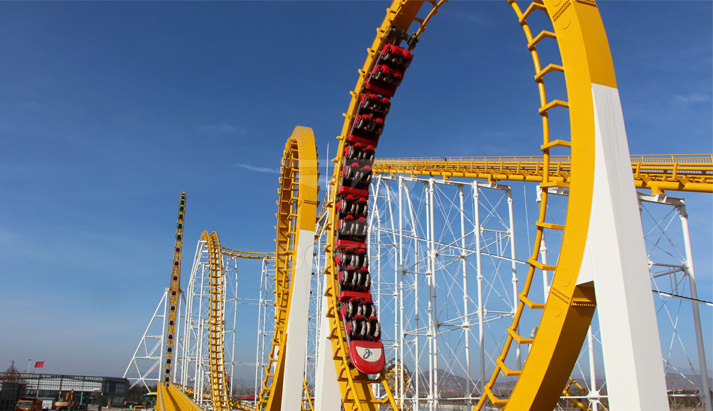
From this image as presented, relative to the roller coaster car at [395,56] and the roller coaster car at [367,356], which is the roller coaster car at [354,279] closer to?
the roller coaster car at [367,356]

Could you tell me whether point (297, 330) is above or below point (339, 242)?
below

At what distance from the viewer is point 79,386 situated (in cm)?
5334

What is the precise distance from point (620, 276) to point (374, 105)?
275 inches

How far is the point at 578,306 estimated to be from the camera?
3.82m

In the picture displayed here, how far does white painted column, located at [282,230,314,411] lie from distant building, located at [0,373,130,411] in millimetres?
45299

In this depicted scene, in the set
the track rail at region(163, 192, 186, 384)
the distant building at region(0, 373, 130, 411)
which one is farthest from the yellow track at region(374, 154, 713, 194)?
→ the distant building at region(0, 373, 130, 411)

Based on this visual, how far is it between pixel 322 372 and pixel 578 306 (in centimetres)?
577

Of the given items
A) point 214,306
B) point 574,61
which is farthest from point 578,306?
point 214,306

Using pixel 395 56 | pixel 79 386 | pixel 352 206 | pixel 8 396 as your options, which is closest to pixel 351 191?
pixel 352 206

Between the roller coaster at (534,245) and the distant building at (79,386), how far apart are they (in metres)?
33.1

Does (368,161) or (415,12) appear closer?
(415,12)

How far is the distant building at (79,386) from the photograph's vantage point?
1898 inches

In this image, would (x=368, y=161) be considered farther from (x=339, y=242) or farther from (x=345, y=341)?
(x=345, y=341)

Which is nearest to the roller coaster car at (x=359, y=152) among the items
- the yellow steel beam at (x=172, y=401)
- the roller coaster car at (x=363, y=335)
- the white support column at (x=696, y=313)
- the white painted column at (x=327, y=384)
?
the roller coaster car at (x=363, y=335)
